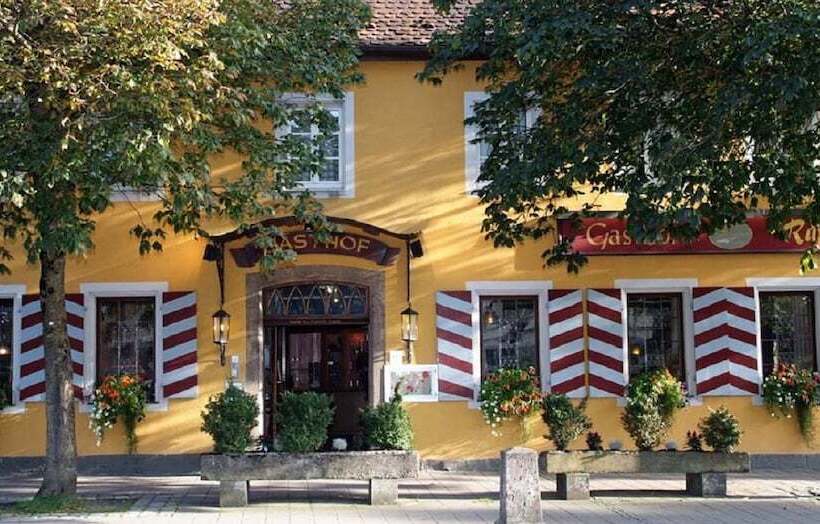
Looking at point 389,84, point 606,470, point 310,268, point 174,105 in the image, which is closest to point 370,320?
point 310,268

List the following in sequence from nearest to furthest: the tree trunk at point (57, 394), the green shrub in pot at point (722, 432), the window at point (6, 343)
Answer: the tree trunk at point (57, 394) → the green shrub in pot at point (722, 432) → the window at point (6, 343)

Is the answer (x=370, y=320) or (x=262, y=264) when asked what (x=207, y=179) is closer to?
(x=262, y=264)

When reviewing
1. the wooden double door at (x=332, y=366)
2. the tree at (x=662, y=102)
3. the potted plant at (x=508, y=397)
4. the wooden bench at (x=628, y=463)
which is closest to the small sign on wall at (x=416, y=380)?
the potted plant at (x=508, y=397)

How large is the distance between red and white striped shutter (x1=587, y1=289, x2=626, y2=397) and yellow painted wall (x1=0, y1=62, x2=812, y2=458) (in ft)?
0.65

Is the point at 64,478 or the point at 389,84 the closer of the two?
the point at 64,478

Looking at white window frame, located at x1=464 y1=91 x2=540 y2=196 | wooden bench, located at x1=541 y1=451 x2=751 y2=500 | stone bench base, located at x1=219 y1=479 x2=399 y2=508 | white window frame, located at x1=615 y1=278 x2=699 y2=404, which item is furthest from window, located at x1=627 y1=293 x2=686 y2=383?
Answer: stone bench base, located at x1=219 y1=479 x2=399 y2=508

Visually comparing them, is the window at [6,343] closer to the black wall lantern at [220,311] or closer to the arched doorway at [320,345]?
the black wall lantern at [220,311]

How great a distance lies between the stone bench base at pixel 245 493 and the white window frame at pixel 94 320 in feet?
12.0

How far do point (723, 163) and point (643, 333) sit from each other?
529cm

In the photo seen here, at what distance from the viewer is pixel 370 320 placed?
1573 centimetres

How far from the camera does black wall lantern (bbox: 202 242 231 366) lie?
15055mm

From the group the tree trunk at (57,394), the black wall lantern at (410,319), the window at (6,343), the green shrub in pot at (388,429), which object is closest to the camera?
the tree trunk at (57,394)

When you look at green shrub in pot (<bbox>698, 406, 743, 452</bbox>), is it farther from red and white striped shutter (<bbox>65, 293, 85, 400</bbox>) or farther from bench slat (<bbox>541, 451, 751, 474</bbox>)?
red and white striped shutter (<bbox>65, 293, 85, 400</bbox>)

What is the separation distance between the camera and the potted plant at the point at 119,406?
49.5 feet
